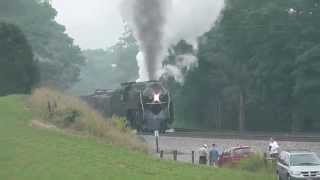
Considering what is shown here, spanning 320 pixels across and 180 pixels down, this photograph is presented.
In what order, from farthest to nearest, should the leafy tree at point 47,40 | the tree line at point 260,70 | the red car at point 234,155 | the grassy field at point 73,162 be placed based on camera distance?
the leafy tree at point 47,40 → the tree line at point 260,70 → the red car at point 234,155 → the grassy field at point 73,162

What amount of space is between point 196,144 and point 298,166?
2252 centimetres

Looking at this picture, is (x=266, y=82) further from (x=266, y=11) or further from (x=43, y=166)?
(x=43, y=166)

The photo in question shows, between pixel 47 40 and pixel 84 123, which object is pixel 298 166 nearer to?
pixel 84 123

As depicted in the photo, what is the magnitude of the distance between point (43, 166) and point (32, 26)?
308 feet

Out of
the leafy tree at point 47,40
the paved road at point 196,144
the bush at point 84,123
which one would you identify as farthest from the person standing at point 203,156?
the leafy tree at point 47,40

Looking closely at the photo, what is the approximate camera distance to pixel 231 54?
83.2 m

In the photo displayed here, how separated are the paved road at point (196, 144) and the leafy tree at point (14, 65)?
1724cm

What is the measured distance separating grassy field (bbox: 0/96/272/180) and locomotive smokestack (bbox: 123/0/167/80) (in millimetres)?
26388

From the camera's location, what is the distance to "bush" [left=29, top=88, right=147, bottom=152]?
35.5m

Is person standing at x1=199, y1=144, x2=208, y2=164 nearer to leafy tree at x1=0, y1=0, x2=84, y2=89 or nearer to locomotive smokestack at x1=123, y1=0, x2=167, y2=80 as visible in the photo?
locomotive smokestack at x1=123, y1=0, x2=167, y2=80

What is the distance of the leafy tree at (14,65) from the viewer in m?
68.0

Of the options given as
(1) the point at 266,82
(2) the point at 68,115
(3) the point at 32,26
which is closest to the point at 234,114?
(1) the point at 266,82

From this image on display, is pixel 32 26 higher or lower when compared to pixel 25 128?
higher

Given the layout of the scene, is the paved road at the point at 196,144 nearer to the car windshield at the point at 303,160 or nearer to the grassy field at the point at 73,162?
the car windshield at the point at 303,160
